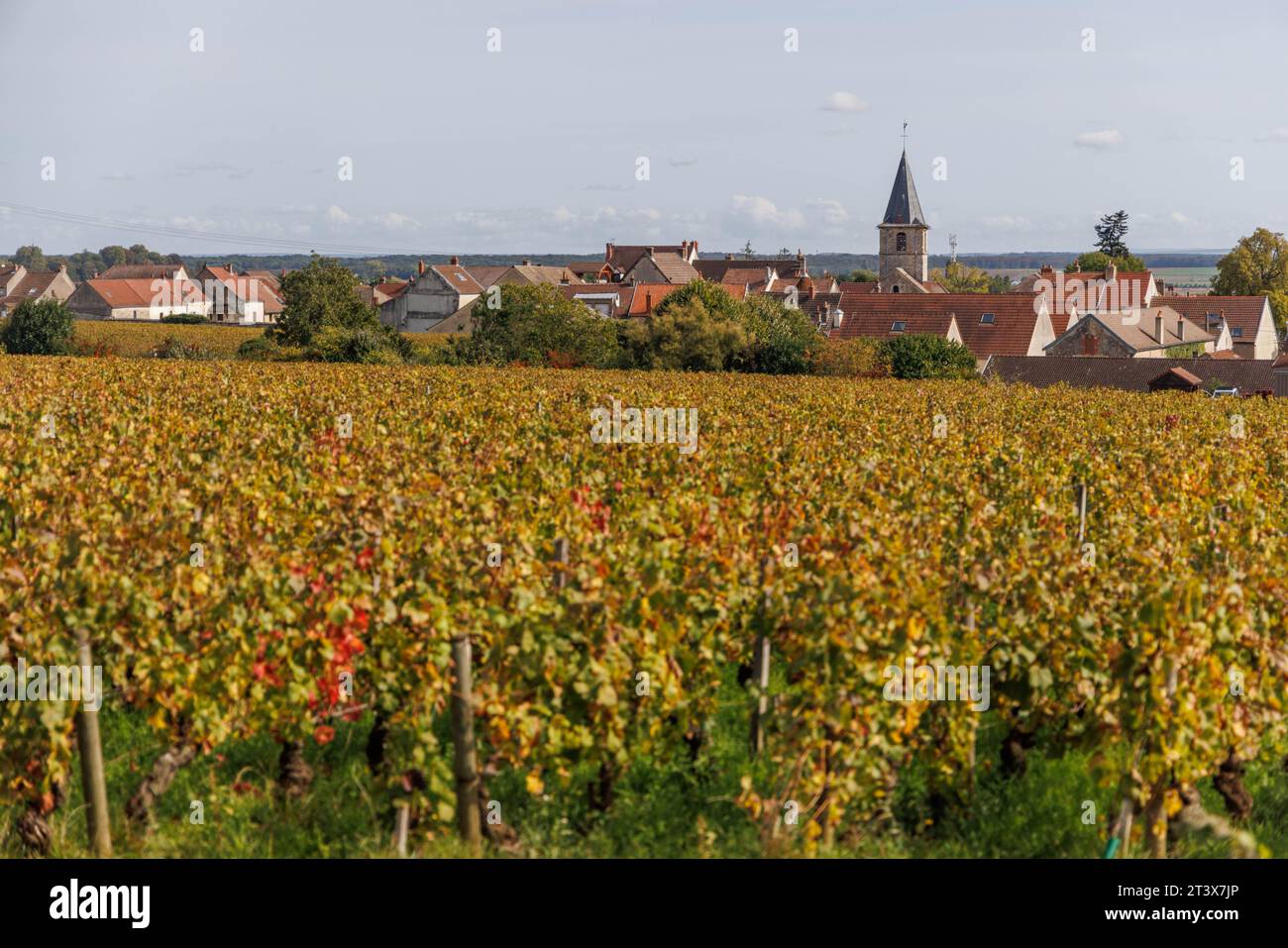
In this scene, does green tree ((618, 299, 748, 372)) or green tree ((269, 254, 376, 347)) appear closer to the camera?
green tree ((618, 299, 748, 372))

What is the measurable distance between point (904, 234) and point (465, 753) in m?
114

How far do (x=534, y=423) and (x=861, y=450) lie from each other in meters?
5.17

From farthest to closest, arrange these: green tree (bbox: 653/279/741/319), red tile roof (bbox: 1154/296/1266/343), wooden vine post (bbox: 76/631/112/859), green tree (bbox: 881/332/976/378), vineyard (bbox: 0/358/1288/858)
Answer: red tile roof (bbox: 1154/296/1266/343), green tree (bbox: 653/279/741/319), green tree (bbox: 881/332/976/378), vineyard (bbox: 0/358/1288/858), wooden vine post (bbox: 76/631/112/859)

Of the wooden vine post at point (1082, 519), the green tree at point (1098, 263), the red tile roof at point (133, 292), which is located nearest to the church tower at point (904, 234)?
the green tree at point (1098, 263)

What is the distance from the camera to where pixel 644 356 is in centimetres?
4966

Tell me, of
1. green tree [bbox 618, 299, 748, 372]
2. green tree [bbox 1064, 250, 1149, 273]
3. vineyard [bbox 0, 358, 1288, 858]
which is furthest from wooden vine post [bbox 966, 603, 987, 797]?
green tree [bbox 1064, 250, 1149, 273]

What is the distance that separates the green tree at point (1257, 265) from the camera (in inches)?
4026

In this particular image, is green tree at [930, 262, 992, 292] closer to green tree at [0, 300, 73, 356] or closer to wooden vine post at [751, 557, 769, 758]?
green tree at [0, 300, 73, 356]

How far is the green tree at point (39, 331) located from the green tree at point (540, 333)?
62.4ft

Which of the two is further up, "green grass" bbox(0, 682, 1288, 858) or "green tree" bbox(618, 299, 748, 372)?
"green tree" bbox(618, 299, 748, 372)

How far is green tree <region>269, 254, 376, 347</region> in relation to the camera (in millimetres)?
56906

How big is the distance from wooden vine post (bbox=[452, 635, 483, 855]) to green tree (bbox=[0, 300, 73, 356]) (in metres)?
54.4
